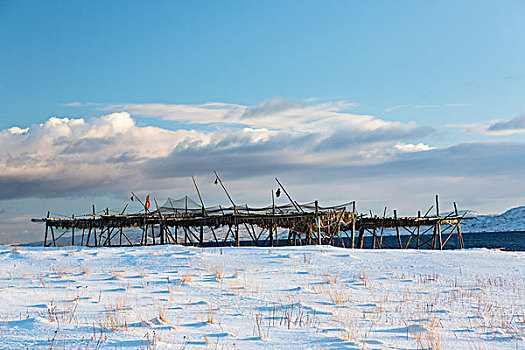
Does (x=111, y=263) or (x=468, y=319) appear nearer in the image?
(x=468, y=319)

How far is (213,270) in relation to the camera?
46.2ft

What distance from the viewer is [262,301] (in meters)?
9.73

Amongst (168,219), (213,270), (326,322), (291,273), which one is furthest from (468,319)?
→ (168,219)

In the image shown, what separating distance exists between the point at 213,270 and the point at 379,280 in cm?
453

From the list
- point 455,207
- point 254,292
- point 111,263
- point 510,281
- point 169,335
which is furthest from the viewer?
point 455,207

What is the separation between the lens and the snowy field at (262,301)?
6.98 meters

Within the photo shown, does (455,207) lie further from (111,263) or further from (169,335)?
(169,335)

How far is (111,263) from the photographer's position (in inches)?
629

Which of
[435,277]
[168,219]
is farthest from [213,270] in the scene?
[168,219]

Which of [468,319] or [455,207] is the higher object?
[455,207]

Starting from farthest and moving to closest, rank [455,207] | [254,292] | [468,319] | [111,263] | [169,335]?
[455,207] < [111,263] < [254,292] < [468,319] < [169,335]

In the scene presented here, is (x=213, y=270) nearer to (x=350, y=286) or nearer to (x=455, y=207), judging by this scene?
(x=350, y=286)

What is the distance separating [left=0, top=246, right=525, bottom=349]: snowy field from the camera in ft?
22.9

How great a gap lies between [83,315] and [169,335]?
6.74 feet
